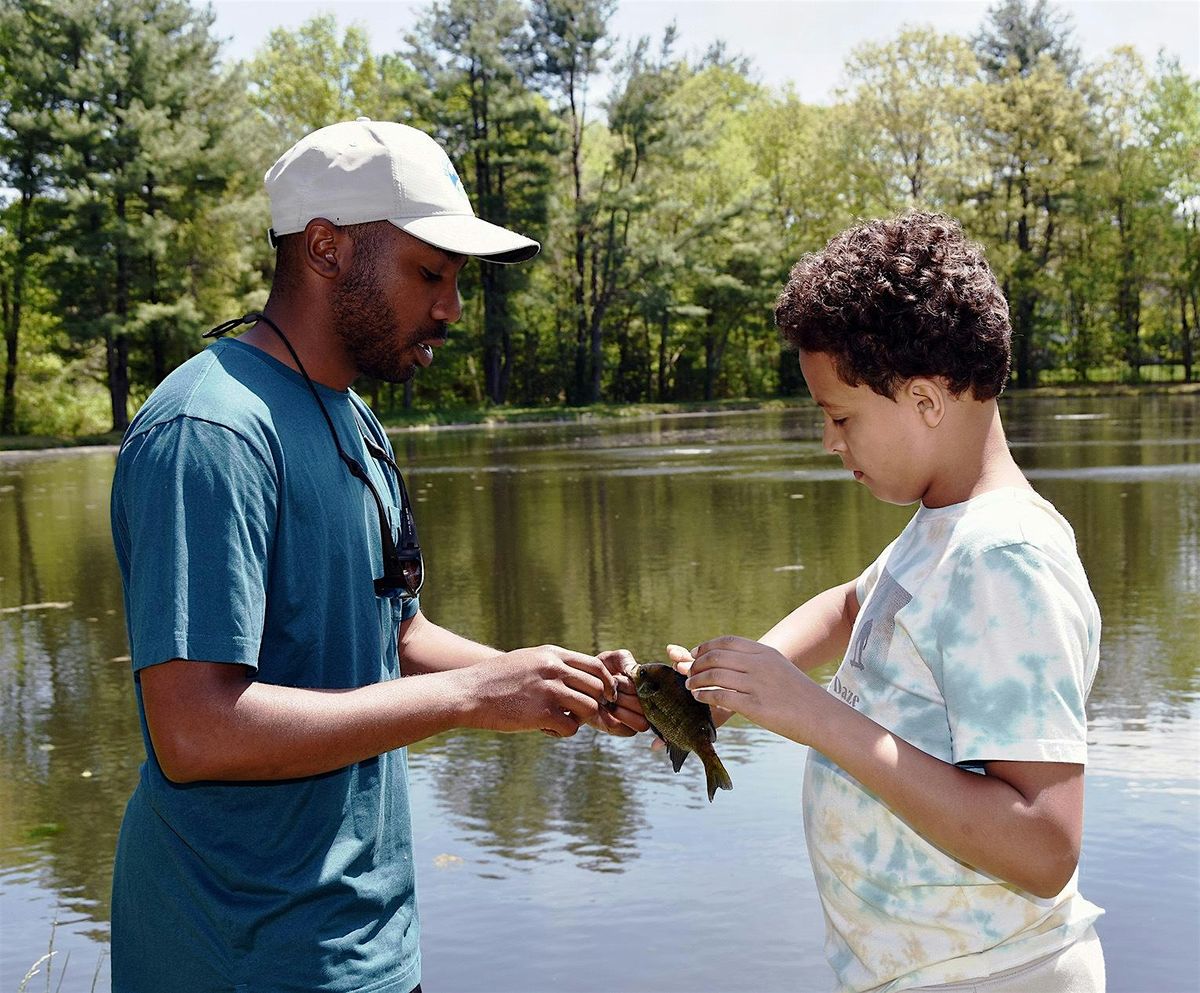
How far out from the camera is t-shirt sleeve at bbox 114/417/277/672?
2170mm

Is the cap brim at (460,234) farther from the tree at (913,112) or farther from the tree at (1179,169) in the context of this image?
the tree at (1179,169)

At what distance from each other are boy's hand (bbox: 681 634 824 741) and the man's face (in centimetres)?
81

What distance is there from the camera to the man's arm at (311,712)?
221 centimetres

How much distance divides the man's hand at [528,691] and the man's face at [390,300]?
59 cm

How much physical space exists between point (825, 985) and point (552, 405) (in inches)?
2151

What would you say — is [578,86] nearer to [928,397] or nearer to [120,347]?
[120,347]

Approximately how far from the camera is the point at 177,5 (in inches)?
1742

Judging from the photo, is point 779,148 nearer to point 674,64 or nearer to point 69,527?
point 674,64

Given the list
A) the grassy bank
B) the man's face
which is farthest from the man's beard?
the grassy bank

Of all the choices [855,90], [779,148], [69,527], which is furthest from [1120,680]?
[779,148]

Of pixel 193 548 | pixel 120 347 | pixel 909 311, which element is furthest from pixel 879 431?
pixel 120 347

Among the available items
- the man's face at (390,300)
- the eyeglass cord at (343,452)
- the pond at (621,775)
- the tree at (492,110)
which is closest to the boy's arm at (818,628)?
the eyeglass cord at (343,452)

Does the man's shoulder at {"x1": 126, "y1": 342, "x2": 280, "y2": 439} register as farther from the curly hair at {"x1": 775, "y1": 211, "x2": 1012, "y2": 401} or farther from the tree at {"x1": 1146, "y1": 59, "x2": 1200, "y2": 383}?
the tree at {"x1": 1146, "y1": 59, "x2": 1200, "y2": 383}

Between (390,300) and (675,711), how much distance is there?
39.9 inches
